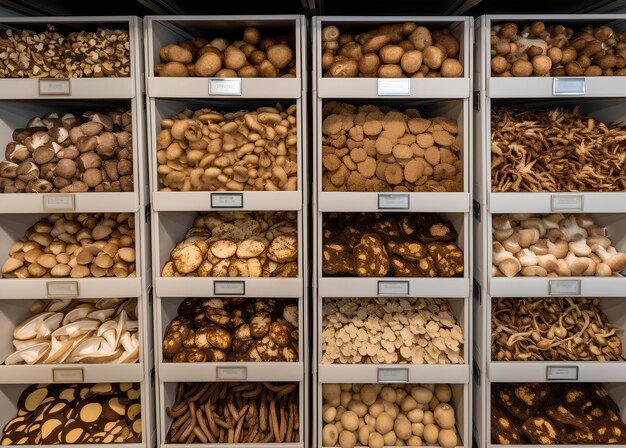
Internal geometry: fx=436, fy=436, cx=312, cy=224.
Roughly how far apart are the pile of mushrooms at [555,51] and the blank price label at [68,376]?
79.5 inches

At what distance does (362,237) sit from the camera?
180 centimetres

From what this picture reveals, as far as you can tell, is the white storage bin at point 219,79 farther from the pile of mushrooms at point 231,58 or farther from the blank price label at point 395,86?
the blank price label at point 395,86

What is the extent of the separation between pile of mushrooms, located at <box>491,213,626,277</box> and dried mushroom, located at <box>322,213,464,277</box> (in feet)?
0.64

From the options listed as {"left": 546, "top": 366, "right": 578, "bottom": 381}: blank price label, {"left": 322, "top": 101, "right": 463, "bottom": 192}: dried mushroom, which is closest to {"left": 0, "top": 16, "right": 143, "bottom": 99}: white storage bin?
{"left": 322, "top": 101, "right": 463, "bottom": 192}: dried mushroom

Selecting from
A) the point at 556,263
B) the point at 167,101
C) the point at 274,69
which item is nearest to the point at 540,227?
the point at 556,263

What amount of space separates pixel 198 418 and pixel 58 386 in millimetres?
697

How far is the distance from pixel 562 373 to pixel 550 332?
0.16m

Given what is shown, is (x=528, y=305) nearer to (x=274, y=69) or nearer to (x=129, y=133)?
(x=274, y=69)

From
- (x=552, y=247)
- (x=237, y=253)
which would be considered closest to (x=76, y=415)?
(x=237, y=253)

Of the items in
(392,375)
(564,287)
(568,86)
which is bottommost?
(392,375)

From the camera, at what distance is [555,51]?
1.70 metres

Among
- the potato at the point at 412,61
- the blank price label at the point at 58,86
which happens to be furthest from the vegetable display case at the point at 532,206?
the blank price label at the point at 58,86

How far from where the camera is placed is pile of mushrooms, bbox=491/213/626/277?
1.74 metres

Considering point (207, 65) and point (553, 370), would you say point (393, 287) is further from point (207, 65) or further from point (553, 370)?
point (207, 65)
